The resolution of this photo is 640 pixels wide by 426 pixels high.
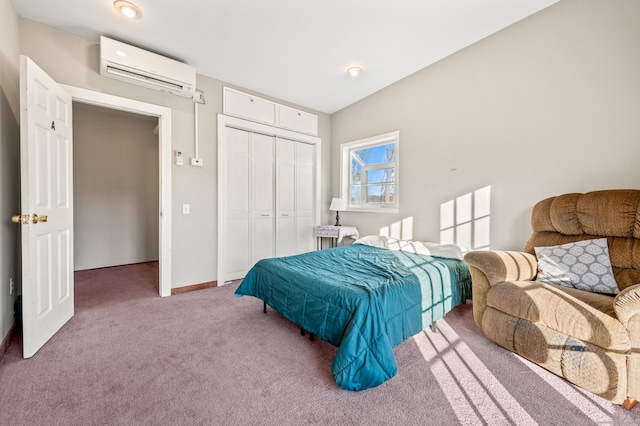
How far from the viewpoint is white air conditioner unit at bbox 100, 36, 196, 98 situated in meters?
2.53

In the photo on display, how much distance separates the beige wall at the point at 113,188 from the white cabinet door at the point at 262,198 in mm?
2365

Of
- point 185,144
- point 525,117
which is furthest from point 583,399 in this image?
point 185,144

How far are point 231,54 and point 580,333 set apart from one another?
12.3 ft

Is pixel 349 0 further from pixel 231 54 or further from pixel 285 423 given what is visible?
pixel 285 423

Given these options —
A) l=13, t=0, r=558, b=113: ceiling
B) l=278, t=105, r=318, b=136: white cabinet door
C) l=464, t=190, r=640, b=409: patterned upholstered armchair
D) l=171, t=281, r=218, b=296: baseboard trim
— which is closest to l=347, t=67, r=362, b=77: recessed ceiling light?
l=13, t=0, r=558, b=113: ceiling

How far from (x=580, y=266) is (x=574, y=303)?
50cm

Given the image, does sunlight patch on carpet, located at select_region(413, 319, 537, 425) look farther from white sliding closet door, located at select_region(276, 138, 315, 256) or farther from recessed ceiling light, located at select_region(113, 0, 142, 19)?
recessed ceiling light, located at select_region(113, 0, 142, 19)

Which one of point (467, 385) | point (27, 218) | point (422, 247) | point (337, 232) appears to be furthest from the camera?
point (337, 232)

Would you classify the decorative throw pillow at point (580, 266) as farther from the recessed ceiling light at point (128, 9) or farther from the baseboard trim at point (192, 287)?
the recessed ceiling light at point (128, 9)

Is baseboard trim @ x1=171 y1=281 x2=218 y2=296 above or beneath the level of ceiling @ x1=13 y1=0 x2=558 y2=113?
beneath

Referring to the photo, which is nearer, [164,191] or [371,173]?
[164,191]

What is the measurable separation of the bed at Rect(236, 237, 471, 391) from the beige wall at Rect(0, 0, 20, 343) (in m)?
1.71

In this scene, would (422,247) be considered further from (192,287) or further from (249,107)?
(249,107)

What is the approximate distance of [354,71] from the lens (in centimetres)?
324
